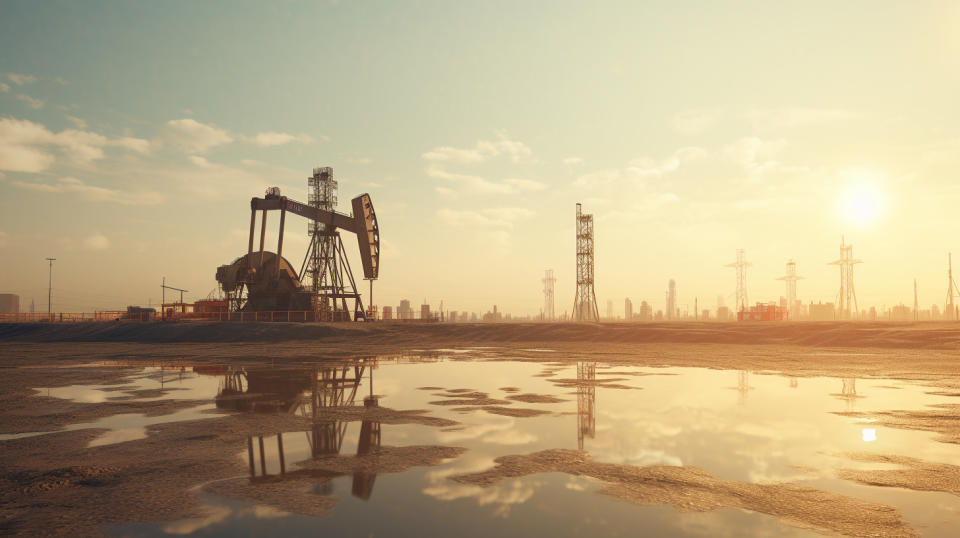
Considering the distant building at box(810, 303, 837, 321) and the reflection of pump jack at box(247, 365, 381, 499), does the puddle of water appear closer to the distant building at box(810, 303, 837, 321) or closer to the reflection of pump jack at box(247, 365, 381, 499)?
the reflection of pump jack at box(247, 365, 381, 499)

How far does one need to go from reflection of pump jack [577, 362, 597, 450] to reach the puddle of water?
48 mm

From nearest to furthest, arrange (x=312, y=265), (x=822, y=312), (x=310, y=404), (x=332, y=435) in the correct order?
(x=332, y=435)
(x=310, y=404)
(x=312, y=265)
(x=822, y=312)

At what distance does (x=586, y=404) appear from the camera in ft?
33.6

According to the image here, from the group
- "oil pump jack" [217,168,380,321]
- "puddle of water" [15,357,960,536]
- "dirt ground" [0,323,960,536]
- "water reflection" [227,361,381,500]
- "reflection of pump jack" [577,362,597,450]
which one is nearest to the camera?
"puddle of water" [15,357,960,536]

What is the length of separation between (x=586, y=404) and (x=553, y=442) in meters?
3.18

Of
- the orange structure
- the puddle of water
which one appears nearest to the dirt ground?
the puddle of water

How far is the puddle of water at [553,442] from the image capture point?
443cm

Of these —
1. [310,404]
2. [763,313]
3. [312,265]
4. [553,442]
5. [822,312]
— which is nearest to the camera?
[553,442]

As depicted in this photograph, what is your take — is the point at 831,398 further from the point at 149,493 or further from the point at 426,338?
the point at 426,338

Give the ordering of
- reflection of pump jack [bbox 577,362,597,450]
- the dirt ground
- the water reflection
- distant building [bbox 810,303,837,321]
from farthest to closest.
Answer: distant building [bbox 810,303,837,321] → reflection of pump jack [bbox 577,362,597,450] → the water reflection → the dirt ground

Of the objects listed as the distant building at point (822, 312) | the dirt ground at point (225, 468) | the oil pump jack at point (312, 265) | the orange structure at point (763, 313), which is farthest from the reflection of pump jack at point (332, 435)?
the distant building at point (822, 312)

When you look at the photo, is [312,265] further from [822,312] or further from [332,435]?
[822,312]

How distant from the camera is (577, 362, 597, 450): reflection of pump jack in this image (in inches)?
308

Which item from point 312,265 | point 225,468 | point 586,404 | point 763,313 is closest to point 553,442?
point 586,404
